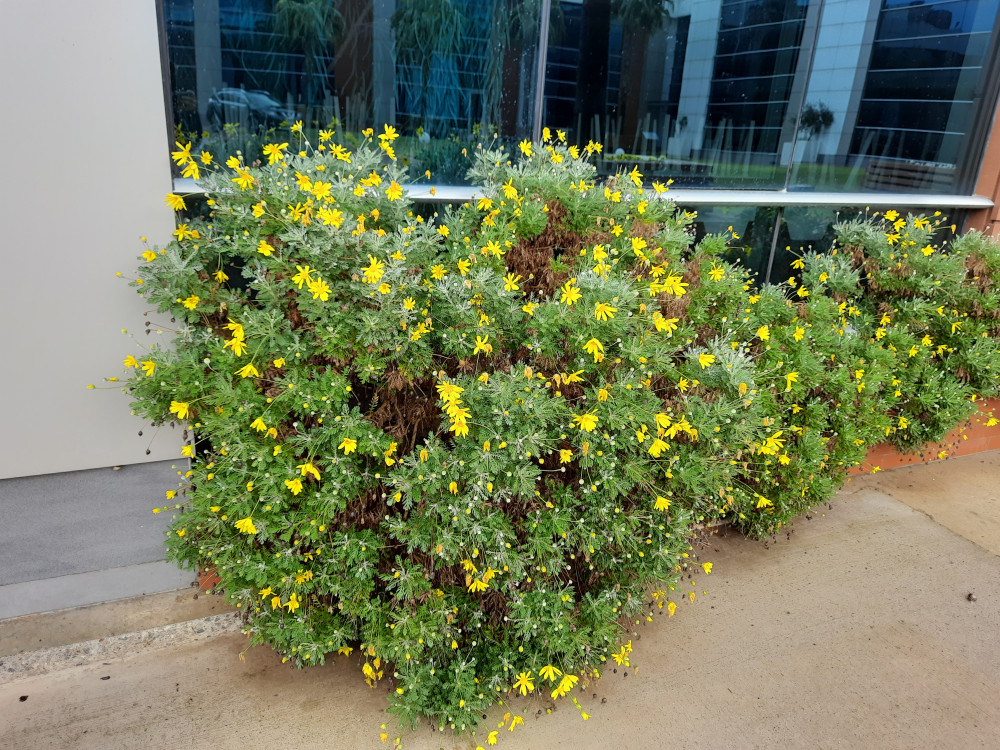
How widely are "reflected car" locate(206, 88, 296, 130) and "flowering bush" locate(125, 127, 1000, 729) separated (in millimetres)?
636

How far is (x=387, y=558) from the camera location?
2711 millimetres

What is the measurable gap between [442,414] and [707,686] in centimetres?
176

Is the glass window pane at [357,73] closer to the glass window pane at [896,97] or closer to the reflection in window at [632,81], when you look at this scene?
the reflection in window at [632,81]

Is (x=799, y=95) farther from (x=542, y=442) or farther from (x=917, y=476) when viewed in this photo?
(x=542, y=442)

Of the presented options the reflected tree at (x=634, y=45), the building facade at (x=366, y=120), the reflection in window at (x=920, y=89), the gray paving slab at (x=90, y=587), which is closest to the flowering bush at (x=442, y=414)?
the building facade at (x=366, y=120)

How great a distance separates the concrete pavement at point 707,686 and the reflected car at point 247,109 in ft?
8.27

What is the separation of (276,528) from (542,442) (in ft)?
3.42

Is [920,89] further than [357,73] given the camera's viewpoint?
Yes

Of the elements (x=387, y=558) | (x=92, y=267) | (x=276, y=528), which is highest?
(x=92, y=267)

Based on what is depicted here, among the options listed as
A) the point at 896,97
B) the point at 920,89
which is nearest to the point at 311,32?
the point at 896,97

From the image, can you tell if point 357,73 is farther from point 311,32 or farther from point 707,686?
point 707,686

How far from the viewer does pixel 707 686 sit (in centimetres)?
296

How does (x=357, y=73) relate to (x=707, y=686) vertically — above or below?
above

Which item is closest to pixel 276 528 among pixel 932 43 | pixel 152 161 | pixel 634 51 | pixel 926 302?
pixel 152 161
